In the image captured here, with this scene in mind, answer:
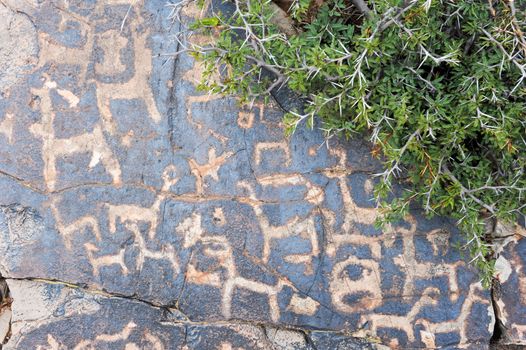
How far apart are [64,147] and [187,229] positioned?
2.46 feet

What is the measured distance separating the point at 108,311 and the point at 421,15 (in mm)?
2012

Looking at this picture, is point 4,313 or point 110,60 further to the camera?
point 4,313

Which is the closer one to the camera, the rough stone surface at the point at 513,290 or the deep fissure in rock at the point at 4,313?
the rough stone surface at the point at 513,290

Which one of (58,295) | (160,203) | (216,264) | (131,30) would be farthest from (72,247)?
(131,30)

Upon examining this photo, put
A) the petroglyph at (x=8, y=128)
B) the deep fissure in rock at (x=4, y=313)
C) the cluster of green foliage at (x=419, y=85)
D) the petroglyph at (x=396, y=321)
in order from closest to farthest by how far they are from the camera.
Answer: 1. the cluster of green foliage at (x=419, y=85)
2. the petroglyph at (x=396, y=321)
3. the petroglyph at (x=8, y=128)
4. the deep fissure in rock at (x=4, y=313)

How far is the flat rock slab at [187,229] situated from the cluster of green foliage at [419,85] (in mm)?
221

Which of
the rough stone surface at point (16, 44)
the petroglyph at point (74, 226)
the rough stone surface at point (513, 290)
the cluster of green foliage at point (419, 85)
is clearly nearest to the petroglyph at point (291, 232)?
the cluster of green foliage at point (419, 85)

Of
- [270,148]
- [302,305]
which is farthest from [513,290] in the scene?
[270,148]

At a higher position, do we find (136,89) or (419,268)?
(136,89)

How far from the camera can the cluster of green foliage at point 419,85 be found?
8.26 ft

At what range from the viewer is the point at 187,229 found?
2.93 m

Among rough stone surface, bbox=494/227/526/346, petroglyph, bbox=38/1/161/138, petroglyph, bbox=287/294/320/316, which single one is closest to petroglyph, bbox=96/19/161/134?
petroglyph, bbox=38/1/161/138

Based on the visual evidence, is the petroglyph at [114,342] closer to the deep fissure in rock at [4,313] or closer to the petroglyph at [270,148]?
the deep fissure in rock at [4,313]

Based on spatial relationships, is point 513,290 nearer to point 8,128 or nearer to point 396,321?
point 396,321
